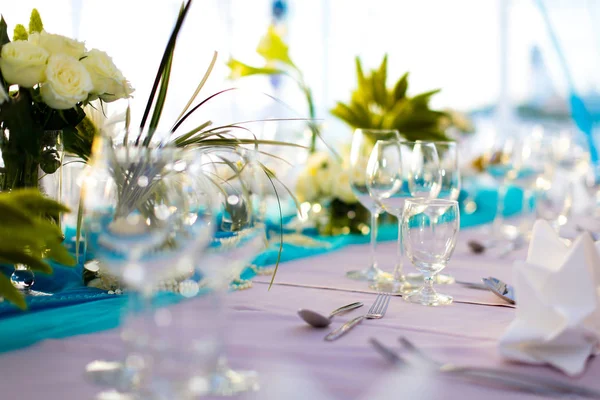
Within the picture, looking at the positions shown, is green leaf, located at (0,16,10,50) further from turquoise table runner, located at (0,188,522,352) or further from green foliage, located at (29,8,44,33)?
turquoise table runner, located at (0,188,522,352)

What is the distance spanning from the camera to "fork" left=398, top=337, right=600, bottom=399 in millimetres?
616

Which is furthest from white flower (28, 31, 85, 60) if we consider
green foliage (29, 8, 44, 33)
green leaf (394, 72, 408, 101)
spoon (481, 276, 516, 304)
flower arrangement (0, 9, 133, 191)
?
green leaf (394, 72, 408, 101)

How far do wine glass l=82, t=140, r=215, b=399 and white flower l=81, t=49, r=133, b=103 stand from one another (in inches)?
16.6

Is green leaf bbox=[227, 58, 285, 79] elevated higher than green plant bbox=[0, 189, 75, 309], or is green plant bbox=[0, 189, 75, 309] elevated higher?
green leaf bbox=[227, 58, 285, 79]

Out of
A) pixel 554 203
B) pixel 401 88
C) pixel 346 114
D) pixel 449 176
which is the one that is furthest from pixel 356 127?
pixel 449 176

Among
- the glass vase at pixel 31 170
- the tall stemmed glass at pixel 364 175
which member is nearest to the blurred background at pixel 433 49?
the tall stemmed glass at pixel 364 175

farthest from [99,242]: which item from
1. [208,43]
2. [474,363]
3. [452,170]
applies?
[208,43]

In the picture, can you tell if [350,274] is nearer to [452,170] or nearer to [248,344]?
[452,170]

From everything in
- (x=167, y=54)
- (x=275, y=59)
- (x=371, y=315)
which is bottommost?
(x=371, y=315)

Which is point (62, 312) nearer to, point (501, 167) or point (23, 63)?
point (23, 63)

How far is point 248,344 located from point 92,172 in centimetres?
30

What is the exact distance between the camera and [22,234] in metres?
0.68

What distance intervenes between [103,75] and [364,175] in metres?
0.55

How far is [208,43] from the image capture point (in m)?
4.05
